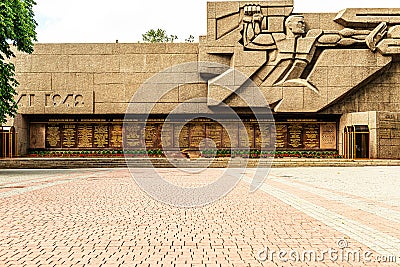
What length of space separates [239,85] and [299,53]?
3.87 m

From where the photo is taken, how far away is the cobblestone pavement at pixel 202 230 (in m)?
5.45

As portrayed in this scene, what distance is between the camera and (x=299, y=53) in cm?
2692

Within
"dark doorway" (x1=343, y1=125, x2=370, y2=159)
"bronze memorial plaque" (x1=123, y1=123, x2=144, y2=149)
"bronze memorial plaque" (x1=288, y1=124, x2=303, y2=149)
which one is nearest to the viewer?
"dark doorway" (x1=343, y1=125, x2=370, y2=159)

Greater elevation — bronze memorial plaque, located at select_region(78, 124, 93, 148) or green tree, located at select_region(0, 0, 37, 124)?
green tree, located at select_region(0, 0, 37, 124)

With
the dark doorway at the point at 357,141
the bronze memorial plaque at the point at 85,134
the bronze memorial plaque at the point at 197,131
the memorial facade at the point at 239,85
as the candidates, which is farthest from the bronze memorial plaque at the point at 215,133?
the dark doorway at the point at 357,141

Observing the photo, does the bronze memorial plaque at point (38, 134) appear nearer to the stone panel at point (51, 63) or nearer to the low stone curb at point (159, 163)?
the stone panel at point (51, 63)

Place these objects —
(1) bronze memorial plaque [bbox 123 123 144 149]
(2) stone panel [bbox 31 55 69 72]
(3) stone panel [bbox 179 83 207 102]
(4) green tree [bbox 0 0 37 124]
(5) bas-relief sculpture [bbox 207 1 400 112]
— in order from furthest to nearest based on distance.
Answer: (1) bronze memorial plaque [bbox 123 123 144 149] → (2) stone panel [bbox 31 55 69 72] → (3) stone panel [bbox 179 83 207 102] → (5) bas-relief sculpture [bbox 207 1 400 112] → (4) green tree [bbox 0 0 37 124]

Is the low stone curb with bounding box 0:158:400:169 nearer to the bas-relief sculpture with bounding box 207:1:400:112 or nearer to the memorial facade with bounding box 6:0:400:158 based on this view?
the memorial facade with bounding box 6:0:400:158

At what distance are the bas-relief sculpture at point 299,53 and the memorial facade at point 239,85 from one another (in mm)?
57

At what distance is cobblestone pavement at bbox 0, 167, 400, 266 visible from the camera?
5.45 m

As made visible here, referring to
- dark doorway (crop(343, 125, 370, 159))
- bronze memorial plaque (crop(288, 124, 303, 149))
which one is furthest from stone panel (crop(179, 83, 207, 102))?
dark doorway (crop(343, 125, 370, 159))

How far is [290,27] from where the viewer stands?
26.8 m

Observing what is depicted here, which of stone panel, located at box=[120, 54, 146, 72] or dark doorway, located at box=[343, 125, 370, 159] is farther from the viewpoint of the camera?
stone panel, located at box=[120, 54, 146, 72]

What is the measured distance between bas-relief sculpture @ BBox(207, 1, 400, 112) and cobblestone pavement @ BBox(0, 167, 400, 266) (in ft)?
52.0
